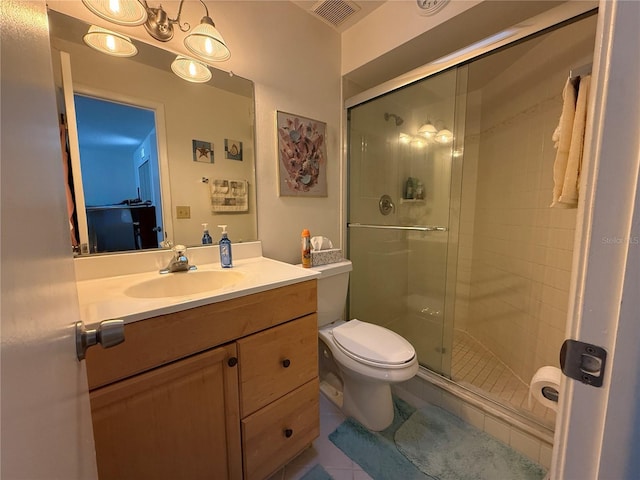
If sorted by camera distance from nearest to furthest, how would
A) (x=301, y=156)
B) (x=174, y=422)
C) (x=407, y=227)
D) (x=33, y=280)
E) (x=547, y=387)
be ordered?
1. (x=33, y=280)
2. (x=174, y=422)
3. (x=547, y=387)
4. (x=301, y=156)
5. (x=407, y=227)

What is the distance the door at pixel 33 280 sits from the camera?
0.22 m

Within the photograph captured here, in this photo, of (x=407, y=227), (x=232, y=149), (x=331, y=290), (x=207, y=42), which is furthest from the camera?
(x=407, y=227)

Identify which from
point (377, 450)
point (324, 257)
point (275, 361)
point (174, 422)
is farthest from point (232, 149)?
point (377, 450)

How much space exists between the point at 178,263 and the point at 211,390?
0.55 meters

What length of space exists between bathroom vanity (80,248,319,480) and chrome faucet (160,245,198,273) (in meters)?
0.29

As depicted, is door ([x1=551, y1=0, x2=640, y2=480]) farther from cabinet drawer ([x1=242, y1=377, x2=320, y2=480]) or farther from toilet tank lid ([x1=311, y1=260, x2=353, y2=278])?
toilet tank lid ([x1=311, y1=260, x2=353, y2=278])

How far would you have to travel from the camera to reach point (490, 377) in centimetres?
170

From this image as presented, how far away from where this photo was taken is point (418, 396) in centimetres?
161

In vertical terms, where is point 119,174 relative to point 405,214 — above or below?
above

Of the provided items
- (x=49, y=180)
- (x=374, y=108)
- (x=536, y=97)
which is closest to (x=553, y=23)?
(x=536, y=97)

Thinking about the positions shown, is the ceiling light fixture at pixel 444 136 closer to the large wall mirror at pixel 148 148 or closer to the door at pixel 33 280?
the large wall mirror at pixel 148 148

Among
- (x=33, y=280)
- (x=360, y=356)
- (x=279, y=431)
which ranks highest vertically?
(x=33, y=280)

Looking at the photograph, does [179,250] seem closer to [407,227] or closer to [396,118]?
[407,227]

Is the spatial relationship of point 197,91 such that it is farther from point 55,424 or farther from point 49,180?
point 55,424
